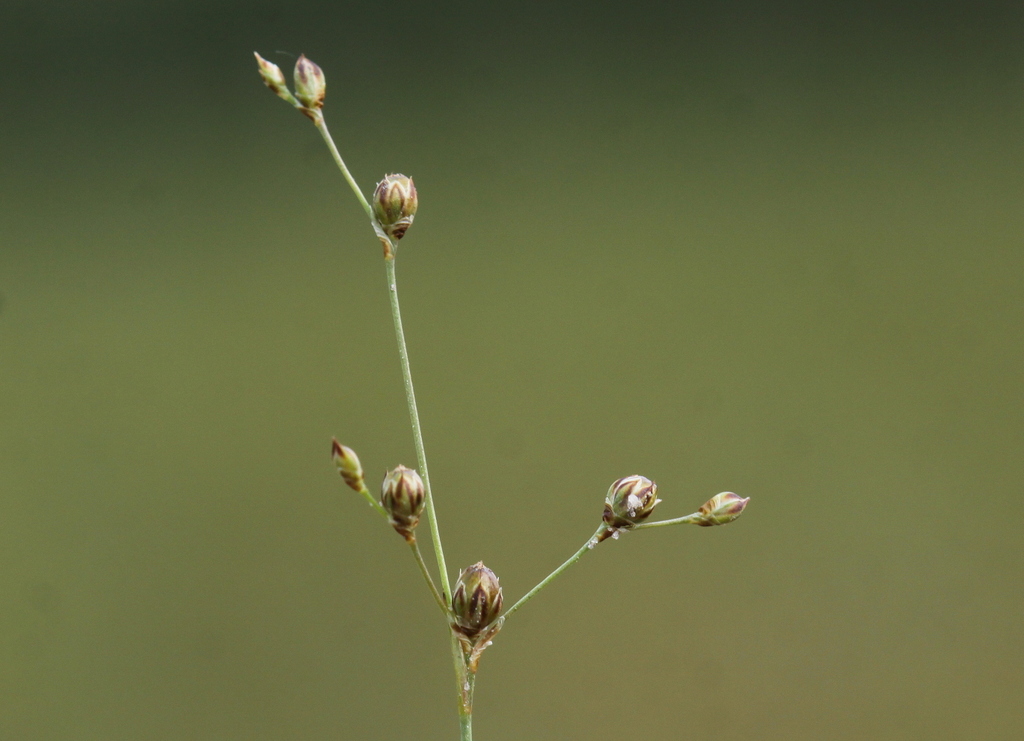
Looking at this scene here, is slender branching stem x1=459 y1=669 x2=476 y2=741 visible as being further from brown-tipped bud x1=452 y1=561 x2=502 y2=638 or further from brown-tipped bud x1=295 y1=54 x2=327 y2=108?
brown-tipped bud x1=295 y1=54 x2=327 y2=108

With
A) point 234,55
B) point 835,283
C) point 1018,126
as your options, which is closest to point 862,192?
point 835,283

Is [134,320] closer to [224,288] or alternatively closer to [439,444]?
[224,288]

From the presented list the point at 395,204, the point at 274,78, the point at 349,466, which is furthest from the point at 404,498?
the point at 274,78

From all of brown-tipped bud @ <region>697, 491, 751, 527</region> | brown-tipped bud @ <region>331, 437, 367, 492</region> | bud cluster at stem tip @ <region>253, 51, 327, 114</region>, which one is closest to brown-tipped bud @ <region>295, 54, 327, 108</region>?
bud cluster at stem tip @ <region>253, 51, 327, 114</region>

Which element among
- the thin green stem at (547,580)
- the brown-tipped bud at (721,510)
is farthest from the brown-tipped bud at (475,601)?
the brown-tipped bud at (721,510)

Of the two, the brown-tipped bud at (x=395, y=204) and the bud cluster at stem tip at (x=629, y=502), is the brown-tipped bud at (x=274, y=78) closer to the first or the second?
the brown-tipped bud at (x=395, y=204)

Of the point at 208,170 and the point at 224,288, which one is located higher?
the point at 208,170
